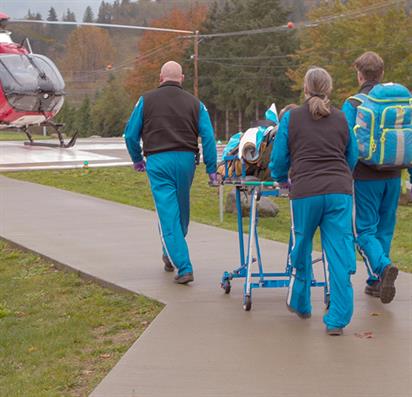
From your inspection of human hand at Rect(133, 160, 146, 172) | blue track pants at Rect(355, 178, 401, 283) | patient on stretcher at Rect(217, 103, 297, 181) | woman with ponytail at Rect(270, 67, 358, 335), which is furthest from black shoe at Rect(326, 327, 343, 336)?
human hand at Rect(133, 160, 146, 172)

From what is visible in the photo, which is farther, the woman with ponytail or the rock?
the rock

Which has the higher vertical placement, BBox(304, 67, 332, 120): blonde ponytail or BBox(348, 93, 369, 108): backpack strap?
BBox(304, 67, 332, 120): blonde ponytail

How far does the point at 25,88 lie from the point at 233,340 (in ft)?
72.0

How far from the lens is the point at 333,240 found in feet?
21.5

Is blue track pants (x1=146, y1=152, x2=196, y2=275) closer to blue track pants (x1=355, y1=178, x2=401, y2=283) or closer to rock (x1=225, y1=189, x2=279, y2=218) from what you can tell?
blue track pants (x1=355, y1=178, x2=401, y2=283)

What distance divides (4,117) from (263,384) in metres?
23.5

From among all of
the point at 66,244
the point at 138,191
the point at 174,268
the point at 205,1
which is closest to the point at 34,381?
the point at 174,268

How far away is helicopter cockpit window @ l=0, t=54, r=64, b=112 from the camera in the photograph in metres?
27.0

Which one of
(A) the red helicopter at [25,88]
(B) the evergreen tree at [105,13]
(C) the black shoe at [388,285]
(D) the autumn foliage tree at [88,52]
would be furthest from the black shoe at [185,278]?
(B) the evergreen tree at [105,13]

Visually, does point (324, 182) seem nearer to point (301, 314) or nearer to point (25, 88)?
point (301, 314)

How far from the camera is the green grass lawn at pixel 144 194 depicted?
45.5ft

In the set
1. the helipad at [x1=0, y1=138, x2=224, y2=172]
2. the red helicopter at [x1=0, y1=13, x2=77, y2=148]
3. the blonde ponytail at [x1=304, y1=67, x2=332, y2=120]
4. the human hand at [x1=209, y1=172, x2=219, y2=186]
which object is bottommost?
the helipad at [x1=0, y1=138, x2=224, y2=172]

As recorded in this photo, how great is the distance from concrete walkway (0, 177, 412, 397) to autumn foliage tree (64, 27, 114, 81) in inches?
5392

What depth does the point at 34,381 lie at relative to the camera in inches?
224
